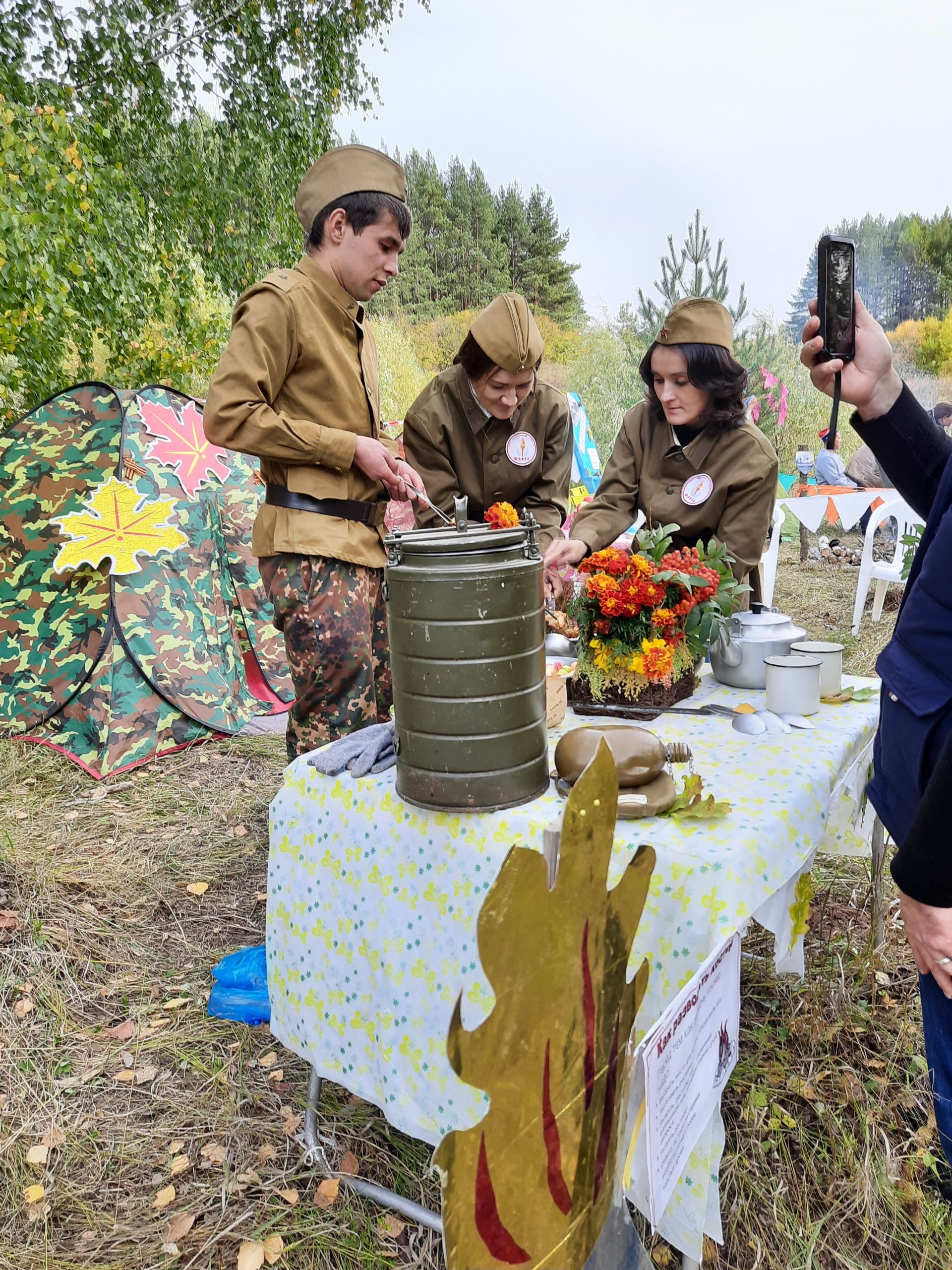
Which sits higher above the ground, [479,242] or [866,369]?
[479,242]

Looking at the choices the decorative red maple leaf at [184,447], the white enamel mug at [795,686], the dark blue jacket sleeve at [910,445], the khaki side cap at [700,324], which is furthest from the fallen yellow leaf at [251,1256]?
the decorative red maple leaf at [184,447]

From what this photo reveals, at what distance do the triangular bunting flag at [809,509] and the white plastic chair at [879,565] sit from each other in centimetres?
98

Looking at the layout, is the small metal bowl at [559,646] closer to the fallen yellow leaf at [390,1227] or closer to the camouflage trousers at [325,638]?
the camouflage trousers at [325,638]

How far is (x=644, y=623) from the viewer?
1.88m

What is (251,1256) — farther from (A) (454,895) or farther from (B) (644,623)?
(B) (644,623)

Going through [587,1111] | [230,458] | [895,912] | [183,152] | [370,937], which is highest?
[183,152]

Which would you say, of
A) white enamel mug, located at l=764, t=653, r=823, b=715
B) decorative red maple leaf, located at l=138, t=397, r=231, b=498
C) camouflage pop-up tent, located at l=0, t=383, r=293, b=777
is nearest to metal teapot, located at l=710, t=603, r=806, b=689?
white enamel mug, located at l=764, t=653, r=823, b=715

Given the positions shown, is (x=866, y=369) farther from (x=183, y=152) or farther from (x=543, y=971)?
(x=183, y=152)

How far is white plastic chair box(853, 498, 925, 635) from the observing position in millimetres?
6738

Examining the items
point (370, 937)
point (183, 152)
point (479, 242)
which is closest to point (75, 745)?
point (370, 937)

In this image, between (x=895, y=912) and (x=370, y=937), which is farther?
(x=895, y=912)

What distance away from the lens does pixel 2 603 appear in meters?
4.26

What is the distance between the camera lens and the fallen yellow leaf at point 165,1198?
74.0 inches

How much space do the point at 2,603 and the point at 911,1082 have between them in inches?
168
